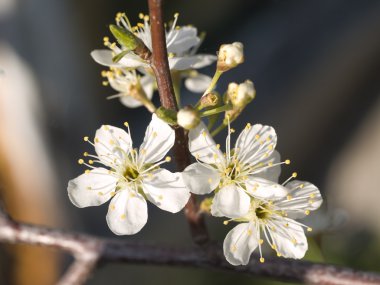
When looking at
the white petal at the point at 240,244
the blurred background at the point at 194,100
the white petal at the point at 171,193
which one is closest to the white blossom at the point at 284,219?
the white petal at the point at 240,244

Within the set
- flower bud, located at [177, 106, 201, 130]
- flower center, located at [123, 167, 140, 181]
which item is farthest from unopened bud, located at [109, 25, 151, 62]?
flower center, located at [123, 167, 140, 181]

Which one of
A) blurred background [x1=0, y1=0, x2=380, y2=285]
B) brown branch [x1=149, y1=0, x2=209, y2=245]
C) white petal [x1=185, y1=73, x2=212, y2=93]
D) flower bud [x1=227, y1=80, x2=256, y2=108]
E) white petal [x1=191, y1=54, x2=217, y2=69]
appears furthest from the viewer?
blurred background [x1=0, y1=0, x2=380, y2=285]

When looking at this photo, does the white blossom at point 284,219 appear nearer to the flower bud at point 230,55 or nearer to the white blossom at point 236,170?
the white blossom at point 236,170

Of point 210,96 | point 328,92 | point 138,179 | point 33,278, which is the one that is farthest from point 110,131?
point 328,92

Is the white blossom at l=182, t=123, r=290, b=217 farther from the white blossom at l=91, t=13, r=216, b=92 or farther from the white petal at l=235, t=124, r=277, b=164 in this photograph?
the white blossom at l=91, t=13, r=216, b=92

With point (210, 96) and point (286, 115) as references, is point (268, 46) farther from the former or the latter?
point (210, 96)

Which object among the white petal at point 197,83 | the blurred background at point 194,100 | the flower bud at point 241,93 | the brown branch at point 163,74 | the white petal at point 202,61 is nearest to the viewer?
the brown branch at point 163,74

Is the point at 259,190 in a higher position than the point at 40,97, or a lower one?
higher

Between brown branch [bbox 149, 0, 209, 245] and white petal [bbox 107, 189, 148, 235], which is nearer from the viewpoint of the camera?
brown branch [bbox 149, 0, 209, 245]
